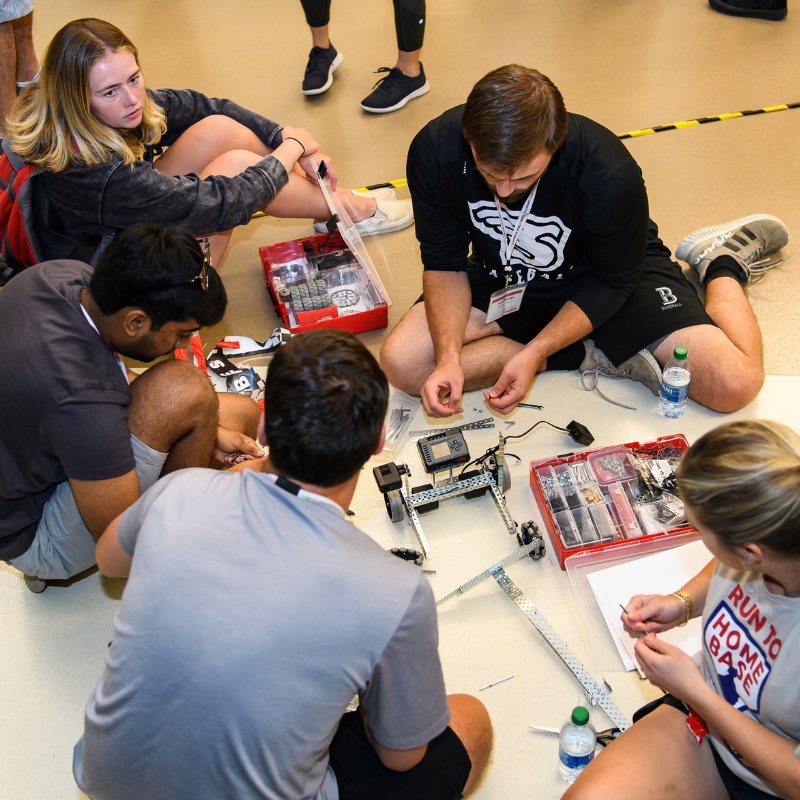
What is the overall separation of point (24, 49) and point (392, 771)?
133 inches

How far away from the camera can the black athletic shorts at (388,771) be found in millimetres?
1359

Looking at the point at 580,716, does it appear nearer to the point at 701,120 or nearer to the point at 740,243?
the point at 740,243

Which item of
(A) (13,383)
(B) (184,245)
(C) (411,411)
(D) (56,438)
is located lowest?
(C) (411,411)

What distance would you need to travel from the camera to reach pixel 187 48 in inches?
185

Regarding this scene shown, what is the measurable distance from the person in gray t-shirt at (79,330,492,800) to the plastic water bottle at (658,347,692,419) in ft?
4.59

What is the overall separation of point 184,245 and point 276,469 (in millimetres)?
833

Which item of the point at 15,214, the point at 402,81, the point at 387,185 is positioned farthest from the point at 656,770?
the point at 402,81

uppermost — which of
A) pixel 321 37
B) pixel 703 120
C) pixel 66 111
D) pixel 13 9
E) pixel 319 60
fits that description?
pixel 13 9

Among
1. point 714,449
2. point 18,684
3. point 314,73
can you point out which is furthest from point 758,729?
point 314,73

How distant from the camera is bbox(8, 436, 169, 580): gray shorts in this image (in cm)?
191

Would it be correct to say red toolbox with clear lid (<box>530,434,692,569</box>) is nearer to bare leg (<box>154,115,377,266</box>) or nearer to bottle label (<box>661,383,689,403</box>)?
bottle label (<box>661,383,689,403</box>)

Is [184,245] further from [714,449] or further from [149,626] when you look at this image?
[714,449]

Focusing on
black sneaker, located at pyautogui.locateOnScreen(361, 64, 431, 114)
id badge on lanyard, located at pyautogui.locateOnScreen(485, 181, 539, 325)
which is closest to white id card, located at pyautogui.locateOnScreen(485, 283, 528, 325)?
id badge on lanyard, located at pyautogui.locateOnScreen(485, 181, 539, 325)

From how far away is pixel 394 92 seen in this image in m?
3.98
